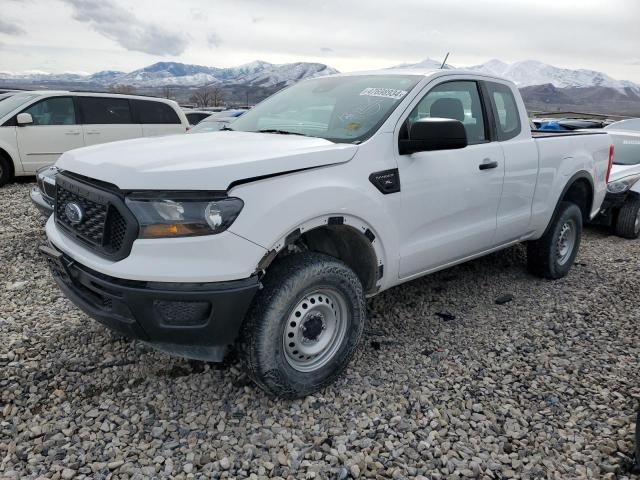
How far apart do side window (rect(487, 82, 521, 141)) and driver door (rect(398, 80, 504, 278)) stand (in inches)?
6.7

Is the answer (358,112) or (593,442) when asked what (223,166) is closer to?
(358,112)

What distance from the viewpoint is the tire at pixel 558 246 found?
4760mm

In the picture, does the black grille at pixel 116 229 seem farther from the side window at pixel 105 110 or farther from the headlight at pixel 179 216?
the side window at pixel 105 110

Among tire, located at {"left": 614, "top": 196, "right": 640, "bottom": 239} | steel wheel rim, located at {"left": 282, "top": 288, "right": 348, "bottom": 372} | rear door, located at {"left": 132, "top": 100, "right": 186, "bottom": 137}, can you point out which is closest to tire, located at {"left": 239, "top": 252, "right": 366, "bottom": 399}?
steel wheel rim, located at {"left": 282, "top": 288, "right": 348, "bottom": 372}

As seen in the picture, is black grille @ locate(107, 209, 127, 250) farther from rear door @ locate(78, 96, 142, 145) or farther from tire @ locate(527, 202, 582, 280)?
rear door @ locate(78, 96, 142, 145)

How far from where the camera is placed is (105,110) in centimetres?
976

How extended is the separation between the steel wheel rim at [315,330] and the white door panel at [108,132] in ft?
26.4

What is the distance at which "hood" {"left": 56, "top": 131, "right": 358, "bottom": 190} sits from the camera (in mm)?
2303

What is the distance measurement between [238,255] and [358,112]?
1430 mm

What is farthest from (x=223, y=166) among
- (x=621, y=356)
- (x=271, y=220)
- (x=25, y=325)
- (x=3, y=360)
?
(x=621, y=356)

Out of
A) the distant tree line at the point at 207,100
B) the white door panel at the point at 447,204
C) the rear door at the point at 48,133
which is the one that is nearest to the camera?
the white door panel at the point at 447,204

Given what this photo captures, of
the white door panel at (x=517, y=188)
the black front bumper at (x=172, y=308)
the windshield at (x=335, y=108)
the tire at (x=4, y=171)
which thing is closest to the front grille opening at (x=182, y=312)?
the black front bumper at (x=172, y=308)

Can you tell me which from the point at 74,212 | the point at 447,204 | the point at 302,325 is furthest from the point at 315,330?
the point at 74,212

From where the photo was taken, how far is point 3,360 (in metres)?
3.18
